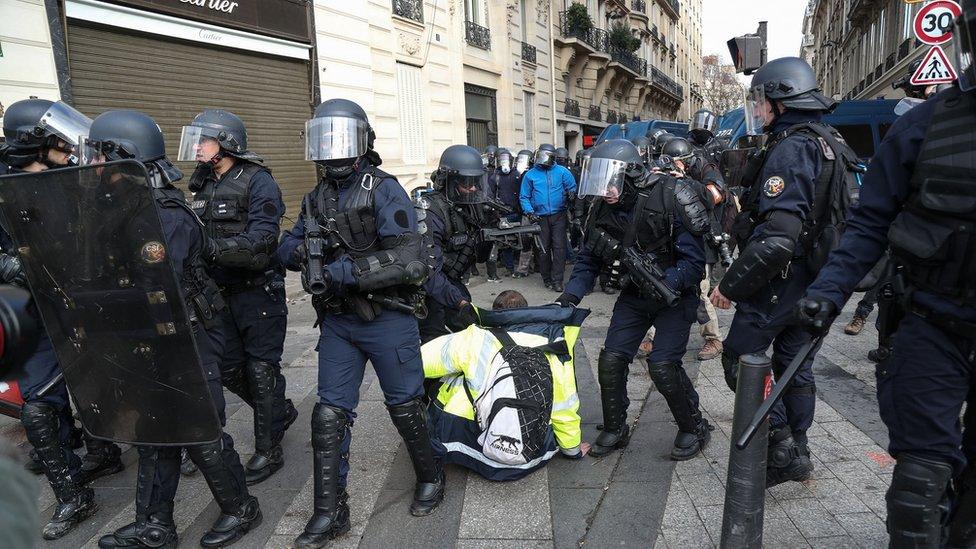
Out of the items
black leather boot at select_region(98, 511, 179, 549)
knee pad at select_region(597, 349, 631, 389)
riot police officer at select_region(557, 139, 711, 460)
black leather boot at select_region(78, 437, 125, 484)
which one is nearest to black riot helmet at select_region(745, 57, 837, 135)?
riot police officer at select_region(557, 139, 711, 460)

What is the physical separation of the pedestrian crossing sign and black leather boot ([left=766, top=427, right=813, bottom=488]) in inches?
194

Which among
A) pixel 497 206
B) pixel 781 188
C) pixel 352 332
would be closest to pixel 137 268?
pixel 352 332

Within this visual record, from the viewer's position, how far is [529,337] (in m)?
3.36

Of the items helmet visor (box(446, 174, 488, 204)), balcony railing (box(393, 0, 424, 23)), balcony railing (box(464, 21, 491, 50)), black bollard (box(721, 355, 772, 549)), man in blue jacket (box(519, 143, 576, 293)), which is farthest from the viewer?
balcony railing (box(464, 21, 491, 50))

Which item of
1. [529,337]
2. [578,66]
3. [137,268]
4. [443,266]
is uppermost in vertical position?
[578,66]

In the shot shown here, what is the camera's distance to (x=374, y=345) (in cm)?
290

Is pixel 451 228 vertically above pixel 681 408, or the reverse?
pixel 451 228

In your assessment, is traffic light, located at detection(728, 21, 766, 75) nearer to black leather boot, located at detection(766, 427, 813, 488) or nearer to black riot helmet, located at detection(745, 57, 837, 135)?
black riot helmet, located at detection(745, 57, 837, 135)

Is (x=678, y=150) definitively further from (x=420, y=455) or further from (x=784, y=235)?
(x=420, y=455)

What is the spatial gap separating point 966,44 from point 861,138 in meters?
9.42

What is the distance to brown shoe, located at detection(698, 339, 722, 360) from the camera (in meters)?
5.16

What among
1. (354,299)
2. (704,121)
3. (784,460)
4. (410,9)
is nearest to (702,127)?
(704,121)

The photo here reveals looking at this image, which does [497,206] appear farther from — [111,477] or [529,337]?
[111,477]

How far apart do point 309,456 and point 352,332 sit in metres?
1.24
